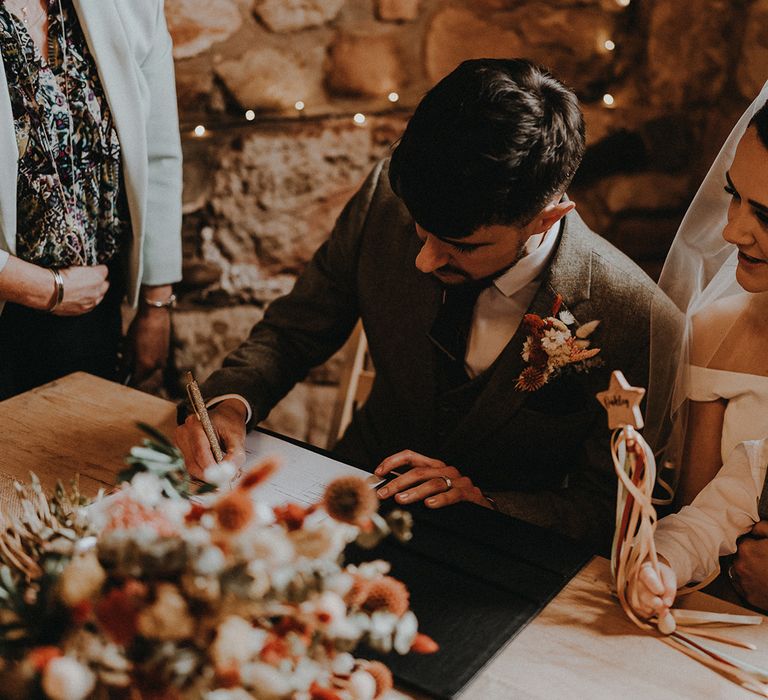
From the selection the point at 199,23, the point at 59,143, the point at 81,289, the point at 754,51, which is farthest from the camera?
the point at 754,51

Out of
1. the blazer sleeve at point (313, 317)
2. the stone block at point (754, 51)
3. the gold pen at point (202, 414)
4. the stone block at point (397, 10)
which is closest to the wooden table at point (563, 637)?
the gold pen at point (202, 414)

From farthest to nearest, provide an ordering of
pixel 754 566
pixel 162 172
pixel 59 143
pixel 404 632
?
pixel 162 172 < pixel 59 143 < pixel 754 566 < pixel 404 632

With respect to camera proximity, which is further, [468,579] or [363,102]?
[363,102]

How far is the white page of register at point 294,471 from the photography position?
1.12 metres

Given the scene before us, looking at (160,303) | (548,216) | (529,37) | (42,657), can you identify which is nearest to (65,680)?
(42,657)

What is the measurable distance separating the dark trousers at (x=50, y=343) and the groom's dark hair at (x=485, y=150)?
85 cm

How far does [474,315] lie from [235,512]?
935mm

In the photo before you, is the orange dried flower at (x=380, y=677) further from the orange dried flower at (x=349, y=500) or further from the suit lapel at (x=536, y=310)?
the suit lapel at (x=536, y=310)

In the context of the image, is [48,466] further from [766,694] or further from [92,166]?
[766,694]

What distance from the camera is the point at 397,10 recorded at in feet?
6.90

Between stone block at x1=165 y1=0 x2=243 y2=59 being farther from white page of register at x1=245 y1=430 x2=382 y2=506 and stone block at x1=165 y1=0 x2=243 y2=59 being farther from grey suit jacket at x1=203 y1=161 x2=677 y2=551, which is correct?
white page of register at x1=245 y1=430 x2=382 y2=506

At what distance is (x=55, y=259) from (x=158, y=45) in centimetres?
48

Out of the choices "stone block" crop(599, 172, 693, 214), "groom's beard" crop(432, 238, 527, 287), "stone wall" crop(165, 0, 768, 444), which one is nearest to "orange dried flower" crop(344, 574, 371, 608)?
"groom's beard" crop(432, 238, 527, 287)

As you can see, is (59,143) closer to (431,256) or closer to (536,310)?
(431,256)
